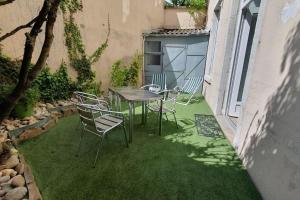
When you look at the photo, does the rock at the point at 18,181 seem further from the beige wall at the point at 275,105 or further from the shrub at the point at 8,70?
the beige wall at the point at 275,105

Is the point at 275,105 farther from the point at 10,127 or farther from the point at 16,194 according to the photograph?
the point at 10,127

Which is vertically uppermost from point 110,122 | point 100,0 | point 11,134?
point 100,0


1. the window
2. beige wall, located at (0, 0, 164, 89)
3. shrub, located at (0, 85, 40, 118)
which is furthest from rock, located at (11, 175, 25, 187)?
the window

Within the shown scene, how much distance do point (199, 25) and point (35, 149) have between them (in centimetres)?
970

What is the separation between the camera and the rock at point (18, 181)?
196cm

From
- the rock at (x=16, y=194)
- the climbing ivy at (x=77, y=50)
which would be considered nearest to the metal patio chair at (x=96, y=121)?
the rock at (x=16, y=194)

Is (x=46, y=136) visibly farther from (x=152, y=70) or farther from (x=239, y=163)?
(x=152, y=70)

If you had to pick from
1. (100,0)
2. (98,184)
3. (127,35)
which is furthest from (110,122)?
(127,35)

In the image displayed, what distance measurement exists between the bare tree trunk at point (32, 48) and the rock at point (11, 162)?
1.22 m

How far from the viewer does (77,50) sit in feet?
17.3

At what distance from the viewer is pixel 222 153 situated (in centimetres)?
300

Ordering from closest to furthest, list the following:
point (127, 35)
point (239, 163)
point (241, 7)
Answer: point (239, 163)
point (241, 7)
point (127, 35)

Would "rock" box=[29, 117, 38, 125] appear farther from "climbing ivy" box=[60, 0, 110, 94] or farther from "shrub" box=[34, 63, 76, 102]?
"climbing ivy" box=[60, 0, 110, 94]

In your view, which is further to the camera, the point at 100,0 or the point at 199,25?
the point at 199,25
